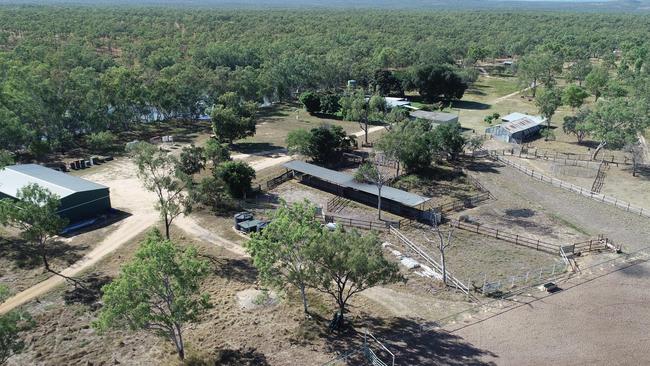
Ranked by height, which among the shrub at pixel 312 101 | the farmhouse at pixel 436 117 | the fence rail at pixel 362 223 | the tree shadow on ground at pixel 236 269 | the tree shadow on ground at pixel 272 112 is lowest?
the tree shadow on ground at pixel 236 269

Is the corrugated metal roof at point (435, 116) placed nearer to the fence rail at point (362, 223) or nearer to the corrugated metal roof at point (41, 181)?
the fence rail at point (362, 223)

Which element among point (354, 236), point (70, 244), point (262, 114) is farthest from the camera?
point (262, 114)

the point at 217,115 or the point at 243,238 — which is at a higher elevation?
the point at 217,115

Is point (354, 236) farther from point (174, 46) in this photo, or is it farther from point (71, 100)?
point (174, 46)

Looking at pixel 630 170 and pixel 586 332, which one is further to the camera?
pixel 630 170

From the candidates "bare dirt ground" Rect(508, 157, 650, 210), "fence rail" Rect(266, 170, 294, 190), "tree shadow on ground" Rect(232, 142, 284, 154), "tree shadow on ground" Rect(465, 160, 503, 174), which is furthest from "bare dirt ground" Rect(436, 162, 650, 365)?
"tree shadow on ground" Rect(232, 142, 284, 154)

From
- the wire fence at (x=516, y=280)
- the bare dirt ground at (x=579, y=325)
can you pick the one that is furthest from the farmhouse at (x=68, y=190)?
the bare dirt ground at (x=579, y=325)

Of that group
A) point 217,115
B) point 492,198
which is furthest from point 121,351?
point 217,115
